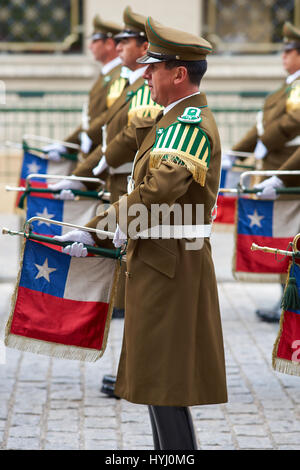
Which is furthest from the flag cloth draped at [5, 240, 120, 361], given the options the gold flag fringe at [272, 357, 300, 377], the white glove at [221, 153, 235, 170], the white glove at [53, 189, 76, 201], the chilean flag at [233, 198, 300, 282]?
the white glove at [221, 153, 235, 170]

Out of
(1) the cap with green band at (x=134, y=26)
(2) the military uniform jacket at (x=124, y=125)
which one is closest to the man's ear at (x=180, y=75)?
(2) the military uniform jacket at (x=124, y=125)

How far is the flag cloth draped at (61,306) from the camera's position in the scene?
411cm

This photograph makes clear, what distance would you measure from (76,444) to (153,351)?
1.26 metres

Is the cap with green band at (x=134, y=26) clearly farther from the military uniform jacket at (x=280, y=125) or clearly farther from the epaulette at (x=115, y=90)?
the military uniform jacket at (x=280, y=125)

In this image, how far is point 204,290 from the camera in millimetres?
3490

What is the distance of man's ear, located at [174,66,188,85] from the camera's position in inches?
133

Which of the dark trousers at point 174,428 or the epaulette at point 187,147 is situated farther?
the dark trousers at point 174,428

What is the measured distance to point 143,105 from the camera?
198 inches

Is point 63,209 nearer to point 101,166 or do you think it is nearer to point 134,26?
point 101,166

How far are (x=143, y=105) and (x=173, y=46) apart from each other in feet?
5.57

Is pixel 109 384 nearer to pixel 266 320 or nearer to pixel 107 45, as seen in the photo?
pixel 266 320

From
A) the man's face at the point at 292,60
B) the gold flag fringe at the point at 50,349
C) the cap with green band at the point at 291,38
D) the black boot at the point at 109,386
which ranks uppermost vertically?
the cap with green band at the point at 291,38

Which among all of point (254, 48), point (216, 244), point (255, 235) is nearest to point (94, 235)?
point (255, 235)

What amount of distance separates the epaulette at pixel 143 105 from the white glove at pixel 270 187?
1.18 m
